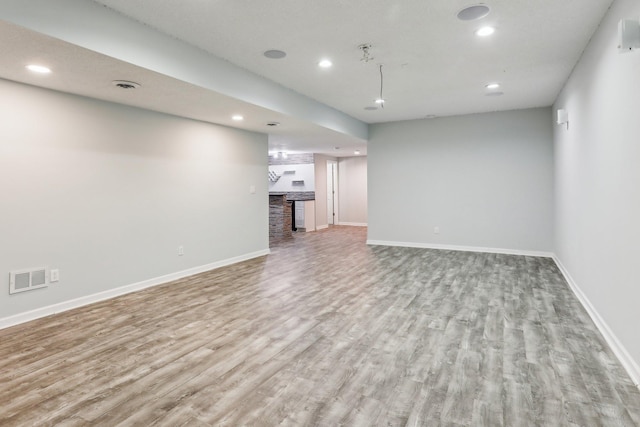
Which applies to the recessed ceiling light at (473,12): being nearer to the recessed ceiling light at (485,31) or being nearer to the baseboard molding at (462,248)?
the recessed ceiling light at (485,31)

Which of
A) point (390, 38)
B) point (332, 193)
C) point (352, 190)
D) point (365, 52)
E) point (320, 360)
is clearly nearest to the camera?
point (320, 360)

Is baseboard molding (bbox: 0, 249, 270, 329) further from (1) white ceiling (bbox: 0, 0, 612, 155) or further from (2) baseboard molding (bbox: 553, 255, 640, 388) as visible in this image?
(2) baseboard molding (bbox: 553, 255, 640, 388)

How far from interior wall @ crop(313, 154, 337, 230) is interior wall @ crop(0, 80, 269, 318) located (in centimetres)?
497

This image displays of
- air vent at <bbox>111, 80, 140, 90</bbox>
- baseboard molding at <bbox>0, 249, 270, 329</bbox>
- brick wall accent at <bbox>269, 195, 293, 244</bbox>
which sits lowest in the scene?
baseboard molding at <bbox>0, 249, 270, 329</bbox>

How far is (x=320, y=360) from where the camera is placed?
8.48 ft

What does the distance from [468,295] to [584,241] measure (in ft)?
4.16

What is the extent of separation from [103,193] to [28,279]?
1.12 meters

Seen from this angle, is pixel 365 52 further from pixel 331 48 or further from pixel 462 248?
pixel 462 248

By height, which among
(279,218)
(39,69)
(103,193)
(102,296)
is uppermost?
(39,69)

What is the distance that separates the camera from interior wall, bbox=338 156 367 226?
11.7 metres

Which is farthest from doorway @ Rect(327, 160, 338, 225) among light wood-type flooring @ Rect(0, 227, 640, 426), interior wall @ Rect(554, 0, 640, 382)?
interior wall @ Rect(554, 0, 640, 382)

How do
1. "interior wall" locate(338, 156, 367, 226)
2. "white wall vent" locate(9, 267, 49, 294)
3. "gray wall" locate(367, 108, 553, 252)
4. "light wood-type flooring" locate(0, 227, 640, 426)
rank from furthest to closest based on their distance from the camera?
"interior wall" locate(338, 156, 367, 226) < "gray wall" locate(367, 108, 553, 252) < "white wall vent" locate(9, 267, 49, 294) < "light wood-type flooring" locate(0, 227, 640, 426)

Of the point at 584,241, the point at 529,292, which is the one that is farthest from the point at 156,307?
Result: the point at 584,241

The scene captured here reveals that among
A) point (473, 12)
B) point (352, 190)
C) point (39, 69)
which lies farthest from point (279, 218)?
point (473, 12)
